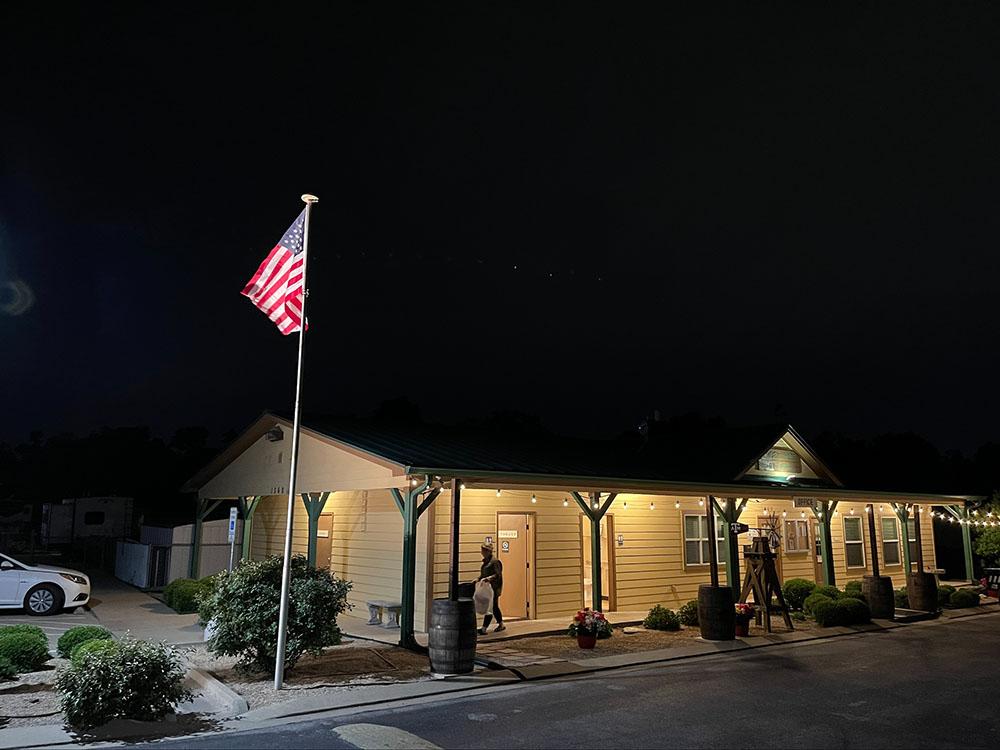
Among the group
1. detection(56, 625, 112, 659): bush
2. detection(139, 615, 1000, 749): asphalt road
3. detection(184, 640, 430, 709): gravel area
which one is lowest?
detection(139, 615, 1000, 749): asphalt road

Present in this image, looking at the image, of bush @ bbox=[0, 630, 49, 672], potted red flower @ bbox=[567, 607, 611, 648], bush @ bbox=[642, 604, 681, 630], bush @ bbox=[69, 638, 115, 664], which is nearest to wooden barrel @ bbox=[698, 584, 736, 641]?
bush @ bbox=[642, 604, 681, 630]

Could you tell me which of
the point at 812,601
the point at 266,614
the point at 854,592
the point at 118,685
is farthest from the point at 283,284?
the point at 854,592

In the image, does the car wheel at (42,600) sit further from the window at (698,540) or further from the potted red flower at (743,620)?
the window at (698,540)

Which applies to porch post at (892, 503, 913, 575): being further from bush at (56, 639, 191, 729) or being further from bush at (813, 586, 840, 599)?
bush at (56, 639, 191, 729)

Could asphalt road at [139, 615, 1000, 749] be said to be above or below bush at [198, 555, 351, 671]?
below

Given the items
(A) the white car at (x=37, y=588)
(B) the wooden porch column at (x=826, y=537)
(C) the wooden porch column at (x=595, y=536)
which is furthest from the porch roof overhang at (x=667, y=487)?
(A) the white car at (x=37, y=588)

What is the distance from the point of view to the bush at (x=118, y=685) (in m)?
7.59

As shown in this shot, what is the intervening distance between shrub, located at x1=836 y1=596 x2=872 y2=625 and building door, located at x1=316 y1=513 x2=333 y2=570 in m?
11.3

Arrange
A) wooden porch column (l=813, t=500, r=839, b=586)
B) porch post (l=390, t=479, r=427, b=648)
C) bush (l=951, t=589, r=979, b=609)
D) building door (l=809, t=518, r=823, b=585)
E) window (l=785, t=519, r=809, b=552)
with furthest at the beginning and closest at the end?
building door (l=809, t=518, r=823, b=585) → window (l=785, t=519, r=809, b=552) → bush (l=951, t=589, r=979, b=609) → wooden porch column (l=813, t=500, r=839, b=586) → porch post (l=390, t=479, r=427, b=648)

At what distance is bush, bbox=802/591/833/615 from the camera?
1594cm

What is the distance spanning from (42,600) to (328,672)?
31.1ft

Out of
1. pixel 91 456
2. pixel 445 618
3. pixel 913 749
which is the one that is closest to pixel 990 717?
pixel 913 749

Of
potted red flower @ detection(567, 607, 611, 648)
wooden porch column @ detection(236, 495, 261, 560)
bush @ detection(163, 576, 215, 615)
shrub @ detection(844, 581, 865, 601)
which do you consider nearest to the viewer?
potted red flower @ detection(567, 607, 611, 648)

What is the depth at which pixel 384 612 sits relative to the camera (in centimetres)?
1490
